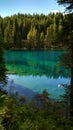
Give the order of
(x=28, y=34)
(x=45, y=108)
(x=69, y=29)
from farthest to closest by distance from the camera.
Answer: (x=28, y=34) → (x=45, y=108) → (x=69, y=29)

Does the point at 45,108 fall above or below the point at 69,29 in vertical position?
below

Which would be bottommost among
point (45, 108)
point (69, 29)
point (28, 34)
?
point (45, 108)

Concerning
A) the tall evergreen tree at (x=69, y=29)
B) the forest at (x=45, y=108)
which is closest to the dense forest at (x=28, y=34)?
the forest at (x=45, y=108)

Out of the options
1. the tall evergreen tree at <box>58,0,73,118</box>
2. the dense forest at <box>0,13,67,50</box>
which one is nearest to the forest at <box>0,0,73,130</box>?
the tall evergreen tree at <box>58,0,73,118</box>

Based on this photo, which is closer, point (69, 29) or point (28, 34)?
point (69, 29)

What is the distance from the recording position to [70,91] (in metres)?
10.8

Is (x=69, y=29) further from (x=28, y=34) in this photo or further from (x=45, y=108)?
(x=28, y=34)

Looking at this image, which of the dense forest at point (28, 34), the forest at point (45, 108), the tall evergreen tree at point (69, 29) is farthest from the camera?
the dense forest at point (28, 34)

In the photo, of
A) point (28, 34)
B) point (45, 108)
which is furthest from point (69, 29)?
point (28, 34)

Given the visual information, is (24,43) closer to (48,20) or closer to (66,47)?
(48,20)

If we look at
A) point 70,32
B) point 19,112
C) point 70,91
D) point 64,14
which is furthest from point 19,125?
point 64,14

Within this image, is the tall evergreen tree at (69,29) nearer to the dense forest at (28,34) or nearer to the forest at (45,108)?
the forest at (45,108)

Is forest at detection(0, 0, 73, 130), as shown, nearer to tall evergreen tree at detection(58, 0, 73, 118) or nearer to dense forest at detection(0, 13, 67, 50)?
tall evergreen tree at detection(58, 0, 73, 118)

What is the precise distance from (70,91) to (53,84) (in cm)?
1816
